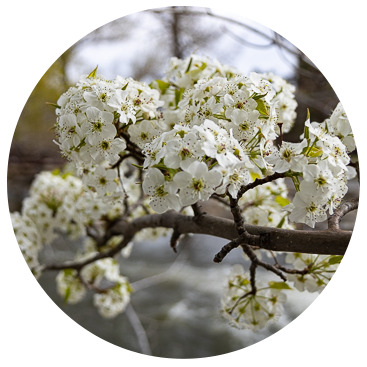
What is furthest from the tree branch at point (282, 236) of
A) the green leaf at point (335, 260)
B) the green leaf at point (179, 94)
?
the green leaf at point (179, 94)

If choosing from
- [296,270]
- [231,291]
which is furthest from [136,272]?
[296,270]

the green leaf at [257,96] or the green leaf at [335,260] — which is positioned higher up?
the green leaf at [257,96]

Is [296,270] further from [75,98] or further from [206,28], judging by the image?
[206,28]

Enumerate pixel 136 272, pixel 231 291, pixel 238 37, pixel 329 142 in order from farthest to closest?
pixel 136 272
pixel 238 37
pixel 231 291
pixel 329 142

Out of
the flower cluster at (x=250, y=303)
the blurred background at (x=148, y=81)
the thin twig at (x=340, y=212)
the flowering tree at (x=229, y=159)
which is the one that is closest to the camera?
the flowering tree at (x=229, y=159)

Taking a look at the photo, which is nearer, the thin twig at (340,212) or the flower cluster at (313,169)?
the flower cluster at (313,169)

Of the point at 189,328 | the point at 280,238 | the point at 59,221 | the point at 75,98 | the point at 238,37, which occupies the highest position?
the point at 238,37

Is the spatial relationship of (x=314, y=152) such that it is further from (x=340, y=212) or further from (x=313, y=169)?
(x=340, y=212)

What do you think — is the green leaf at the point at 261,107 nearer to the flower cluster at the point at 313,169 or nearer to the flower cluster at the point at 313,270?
the flower cluster at the point at 313,169
